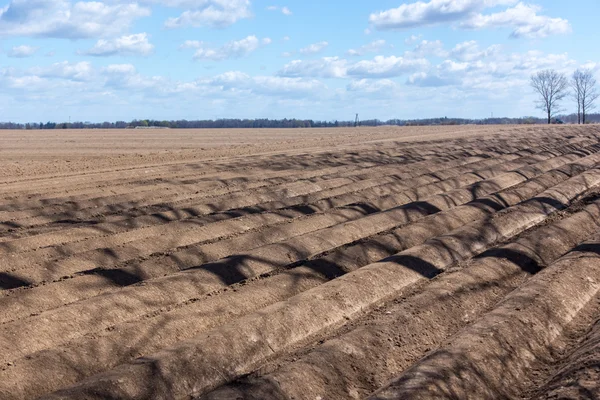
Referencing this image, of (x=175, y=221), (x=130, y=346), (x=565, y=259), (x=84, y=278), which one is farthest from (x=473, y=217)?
(x=130, y=346)

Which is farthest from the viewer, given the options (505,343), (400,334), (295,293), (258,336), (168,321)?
(295,293)

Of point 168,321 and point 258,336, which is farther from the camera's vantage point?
point 168,321

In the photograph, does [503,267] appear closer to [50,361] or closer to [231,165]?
[50,361]

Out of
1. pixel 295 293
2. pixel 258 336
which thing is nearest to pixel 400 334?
pixel 258 336

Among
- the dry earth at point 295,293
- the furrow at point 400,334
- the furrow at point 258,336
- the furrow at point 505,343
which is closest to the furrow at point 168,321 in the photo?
the dry earth at point 295,293

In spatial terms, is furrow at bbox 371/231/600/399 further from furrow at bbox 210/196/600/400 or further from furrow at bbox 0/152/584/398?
furrow at bbox 0/152/584/398

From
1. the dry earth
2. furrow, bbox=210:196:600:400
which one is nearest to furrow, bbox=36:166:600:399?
the dry earth

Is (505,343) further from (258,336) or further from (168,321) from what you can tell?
(168,321)

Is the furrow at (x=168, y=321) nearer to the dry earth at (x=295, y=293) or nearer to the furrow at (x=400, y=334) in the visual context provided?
the dry earth at (x=295, y=293)
